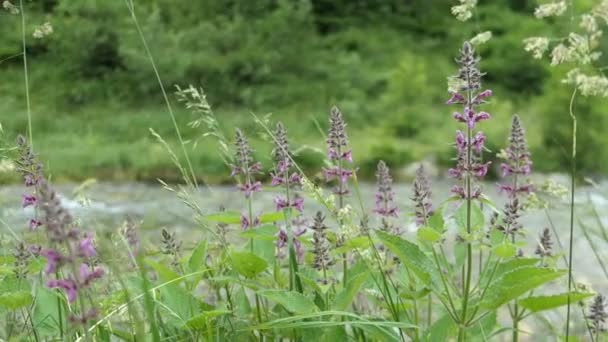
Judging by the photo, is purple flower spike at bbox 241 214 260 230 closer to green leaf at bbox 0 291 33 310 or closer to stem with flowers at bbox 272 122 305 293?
stem with flowers at bbox 272 122 305 293

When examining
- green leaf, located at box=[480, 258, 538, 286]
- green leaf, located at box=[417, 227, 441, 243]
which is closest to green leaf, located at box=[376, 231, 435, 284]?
green leaf, located at box=[417, 227, 441, 243]

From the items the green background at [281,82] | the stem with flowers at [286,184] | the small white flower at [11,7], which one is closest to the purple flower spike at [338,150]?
the stem with flowers at [286,184]

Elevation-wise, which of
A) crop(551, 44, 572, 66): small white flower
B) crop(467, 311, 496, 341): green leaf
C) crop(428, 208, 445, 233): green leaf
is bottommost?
crop(467, 311, 496, 341): green leaf

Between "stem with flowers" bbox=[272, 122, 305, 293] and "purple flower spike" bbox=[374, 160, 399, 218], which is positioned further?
"purple flower spike" bbox=[374, 160, 399, 218]

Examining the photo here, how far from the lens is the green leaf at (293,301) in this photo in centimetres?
156

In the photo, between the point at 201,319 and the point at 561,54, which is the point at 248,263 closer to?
the point at 201,319

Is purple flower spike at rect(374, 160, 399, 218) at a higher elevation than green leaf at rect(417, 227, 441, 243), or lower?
lower

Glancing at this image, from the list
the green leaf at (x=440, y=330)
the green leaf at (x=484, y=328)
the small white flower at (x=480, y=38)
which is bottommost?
the green leaf at (x=484, y=328)

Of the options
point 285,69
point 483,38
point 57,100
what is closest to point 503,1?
point 285,69

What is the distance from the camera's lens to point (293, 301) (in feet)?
5.20

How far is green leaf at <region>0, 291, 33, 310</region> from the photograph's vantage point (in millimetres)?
1657

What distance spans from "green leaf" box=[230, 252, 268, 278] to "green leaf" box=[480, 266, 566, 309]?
50 cm

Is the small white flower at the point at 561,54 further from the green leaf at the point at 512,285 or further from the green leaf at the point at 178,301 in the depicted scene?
the green leaf at the point at 178,301

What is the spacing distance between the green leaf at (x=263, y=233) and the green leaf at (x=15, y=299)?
19.1 inches
